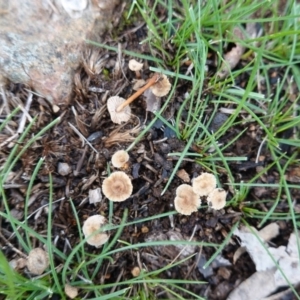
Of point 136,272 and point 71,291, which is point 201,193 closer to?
point 136,272

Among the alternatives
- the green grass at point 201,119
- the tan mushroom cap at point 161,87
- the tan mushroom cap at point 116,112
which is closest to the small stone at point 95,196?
the green grass at point 201,119

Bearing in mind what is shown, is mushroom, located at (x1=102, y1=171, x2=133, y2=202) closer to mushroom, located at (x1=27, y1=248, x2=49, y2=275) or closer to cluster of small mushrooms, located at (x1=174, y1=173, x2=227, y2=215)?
cluster of small mushrooms, located at (x1=174, y1=173, x2=227, y2=215)

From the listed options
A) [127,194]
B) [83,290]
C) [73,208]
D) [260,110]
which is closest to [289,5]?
[260,110]

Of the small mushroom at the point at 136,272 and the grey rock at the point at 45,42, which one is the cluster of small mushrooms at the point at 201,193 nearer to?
the small mushroom at the point at 136,272

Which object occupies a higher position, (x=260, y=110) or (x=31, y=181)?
(x=31, y=181)

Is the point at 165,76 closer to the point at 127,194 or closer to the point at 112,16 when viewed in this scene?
the point at 112,16

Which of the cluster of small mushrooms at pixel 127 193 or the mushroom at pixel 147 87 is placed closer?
the cluster of small mushrooms at pixel 127 193
